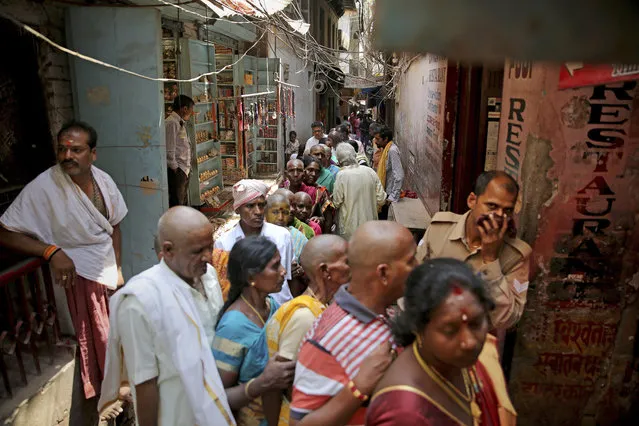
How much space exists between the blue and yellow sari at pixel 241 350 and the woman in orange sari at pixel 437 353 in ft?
2.76

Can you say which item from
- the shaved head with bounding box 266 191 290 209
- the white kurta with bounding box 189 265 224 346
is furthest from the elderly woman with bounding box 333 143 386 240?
the white kurta with bounding box 189 265 224 346

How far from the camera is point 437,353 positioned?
1415 millimetres

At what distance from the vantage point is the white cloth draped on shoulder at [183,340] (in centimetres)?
211

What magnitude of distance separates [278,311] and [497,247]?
1245 millimetres

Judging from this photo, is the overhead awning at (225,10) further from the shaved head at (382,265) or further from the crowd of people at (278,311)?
the shaved head at (382,265)

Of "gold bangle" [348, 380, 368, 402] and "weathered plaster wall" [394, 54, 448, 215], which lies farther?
"weathered plaster wall" [394, 54, 448, 215]

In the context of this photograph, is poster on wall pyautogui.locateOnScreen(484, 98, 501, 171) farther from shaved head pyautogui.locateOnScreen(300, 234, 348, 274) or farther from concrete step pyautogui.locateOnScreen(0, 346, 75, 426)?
concrete step pyautogui.locateOnScreen(0, 346, 75, 426)

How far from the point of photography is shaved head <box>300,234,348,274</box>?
2379mm

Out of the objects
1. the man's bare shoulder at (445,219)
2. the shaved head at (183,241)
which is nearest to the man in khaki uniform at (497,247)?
the man's bare shoulder at (445,219)

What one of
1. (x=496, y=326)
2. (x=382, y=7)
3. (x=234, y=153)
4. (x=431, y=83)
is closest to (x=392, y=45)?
(x=382, y=7)

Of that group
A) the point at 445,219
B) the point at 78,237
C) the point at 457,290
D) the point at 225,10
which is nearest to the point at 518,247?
the point at 445,219

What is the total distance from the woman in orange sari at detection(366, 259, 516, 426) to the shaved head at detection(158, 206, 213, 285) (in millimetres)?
1154

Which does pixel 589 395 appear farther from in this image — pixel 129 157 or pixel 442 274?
pixel 129 157

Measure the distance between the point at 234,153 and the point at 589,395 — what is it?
8852 millimetres
